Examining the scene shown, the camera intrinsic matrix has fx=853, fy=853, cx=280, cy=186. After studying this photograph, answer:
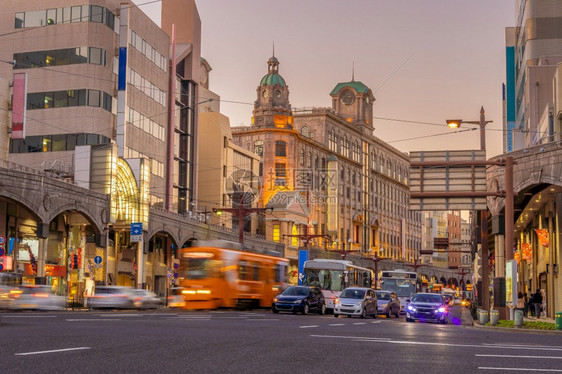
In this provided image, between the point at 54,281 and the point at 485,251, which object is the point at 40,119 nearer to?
the point at 54,281

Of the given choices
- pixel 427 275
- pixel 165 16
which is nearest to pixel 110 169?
pixel 165 16

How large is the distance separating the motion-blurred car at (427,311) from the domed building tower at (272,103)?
263 ft

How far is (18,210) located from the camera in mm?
53969

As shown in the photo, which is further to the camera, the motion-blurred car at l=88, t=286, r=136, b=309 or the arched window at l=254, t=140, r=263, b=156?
the arched window at l=254, t=140, r=263, b=156

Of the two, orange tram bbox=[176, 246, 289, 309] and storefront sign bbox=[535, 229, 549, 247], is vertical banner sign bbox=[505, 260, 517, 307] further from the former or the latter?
orange tram bbox=[176, 246, 289, 309]

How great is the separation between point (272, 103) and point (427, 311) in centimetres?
8652

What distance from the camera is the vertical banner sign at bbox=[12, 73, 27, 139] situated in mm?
57188

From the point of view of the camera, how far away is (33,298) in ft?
129

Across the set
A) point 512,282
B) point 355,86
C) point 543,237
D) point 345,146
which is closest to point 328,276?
point 543,237

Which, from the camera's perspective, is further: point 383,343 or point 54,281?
point 54,281

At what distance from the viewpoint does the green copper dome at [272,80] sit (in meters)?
127

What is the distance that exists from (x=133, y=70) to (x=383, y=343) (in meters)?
60.7

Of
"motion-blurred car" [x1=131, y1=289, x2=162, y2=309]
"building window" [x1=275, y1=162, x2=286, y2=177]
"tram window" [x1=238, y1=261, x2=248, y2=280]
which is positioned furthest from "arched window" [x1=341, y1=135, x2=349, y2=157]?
"tram window" [x1=238, y1=261, x2=248, y2=280]

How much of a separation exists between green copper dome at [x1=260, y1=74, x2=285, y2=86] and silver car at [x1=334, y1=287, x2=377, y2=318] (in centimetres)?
8493
